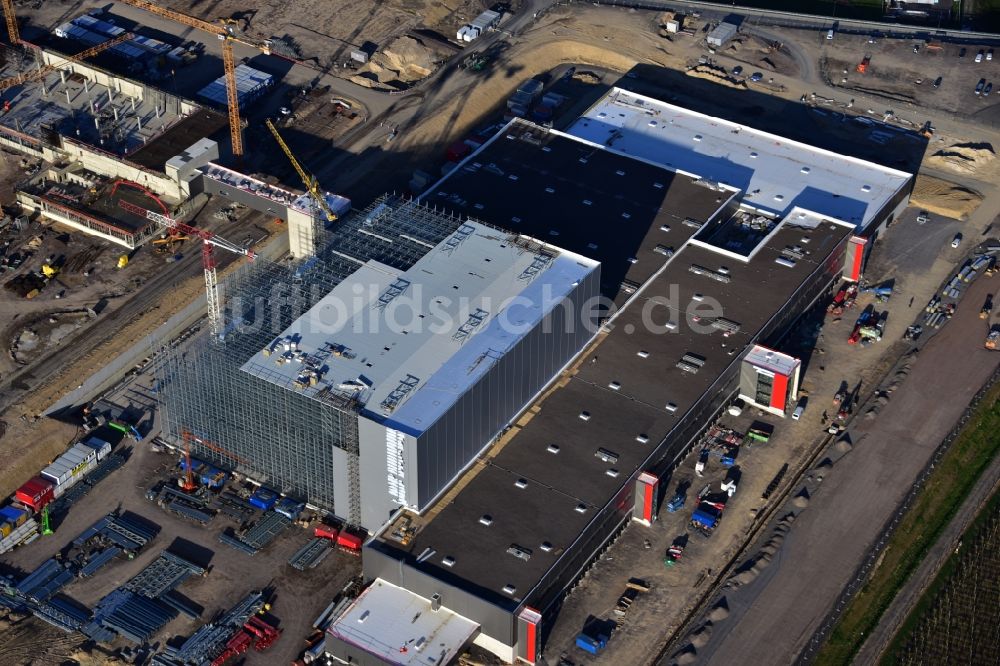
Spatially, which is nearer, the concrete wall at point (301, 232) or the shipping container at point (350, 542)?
the shipping container at point (350, 542)

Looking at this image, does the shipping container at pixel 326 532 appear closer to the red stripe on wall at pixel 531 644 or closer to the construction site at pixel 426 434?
the construction site at pixel 426 434

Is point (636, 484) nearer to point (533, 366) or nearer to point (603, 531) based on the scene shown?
point (603, 531)

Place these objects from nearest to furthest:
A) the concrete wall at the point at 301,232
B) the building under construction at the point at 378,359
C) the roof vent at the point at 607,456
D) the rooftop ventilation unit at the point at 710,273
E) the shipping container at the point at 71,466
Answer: the building under construction at the point at 378,359 → the roof vent at the point at 607,456 → the shipping container at the point at 71,466 → the rooftop ventilation unit at the point at 710,273 → the concrete wall at the point at 301,232

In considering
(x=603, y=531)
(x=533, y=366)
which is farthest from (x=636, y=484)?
(x=533, y=366)

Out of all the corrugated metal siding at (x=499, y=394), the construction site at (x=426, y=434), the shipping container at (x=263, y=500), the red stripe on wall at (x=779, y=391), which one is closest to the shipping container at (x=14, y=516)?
the construction site at (x=426, y=434)

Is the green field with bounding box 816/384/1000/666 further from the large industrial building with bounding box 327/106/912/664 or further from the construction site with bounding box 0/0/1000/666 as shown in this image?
the large industrial building with bounding box 327/106/912/664

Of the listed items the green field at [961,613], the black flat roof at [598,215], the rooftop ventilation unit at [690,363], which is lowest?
the green field at [961,613]

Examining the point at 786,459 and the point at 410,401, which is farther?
the point at 786,459
